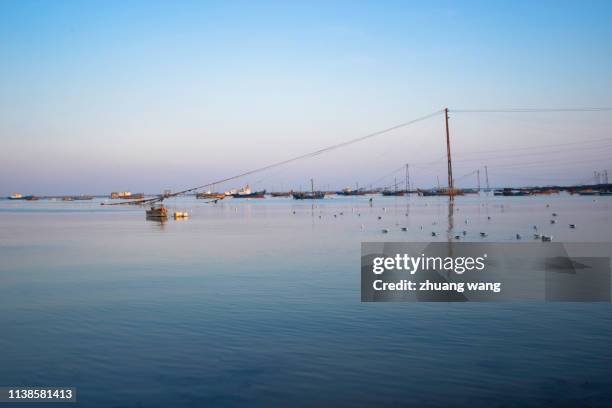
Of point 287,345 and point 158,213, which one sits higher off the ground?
point 158,213

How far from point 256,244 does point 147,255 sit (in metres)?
7.43

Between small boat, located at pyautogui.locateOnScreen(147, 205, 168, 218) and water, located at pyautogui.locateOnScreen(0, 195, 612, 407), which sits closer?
water, located at pyautogui.locateOnScreen(0, 195, 612, 407)

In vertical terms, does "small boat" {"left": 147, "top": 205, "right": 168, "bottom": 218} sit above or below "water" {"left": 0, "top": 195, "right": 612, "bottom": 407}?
above

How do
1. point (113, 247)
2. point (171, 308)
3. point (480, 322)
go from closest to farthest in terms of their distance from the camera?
point (480, 322) < point (171, 308) < point (113, 247)

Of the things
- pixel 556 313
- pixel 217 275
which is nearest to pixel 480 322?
pixel 556 313

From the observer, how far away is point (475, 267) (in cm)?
2248

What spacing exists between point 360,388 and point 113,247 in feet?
90.6

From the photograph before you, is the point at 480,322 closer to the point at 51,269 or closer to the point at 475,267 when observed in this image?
the point at 475,267

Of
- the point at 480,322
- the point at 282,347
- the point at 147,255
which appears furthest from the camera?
the point at 147,255

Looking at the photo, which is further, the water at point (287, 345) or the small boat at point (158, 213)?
the small boat at point (158, 213)

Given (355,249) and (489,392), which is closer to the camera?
(489,392)

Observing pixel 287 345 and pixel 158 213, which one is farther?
pixel 158 213

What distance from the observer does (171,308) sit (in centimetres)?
1470

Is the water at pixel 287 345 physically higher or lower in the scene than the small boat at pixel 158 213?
lower
